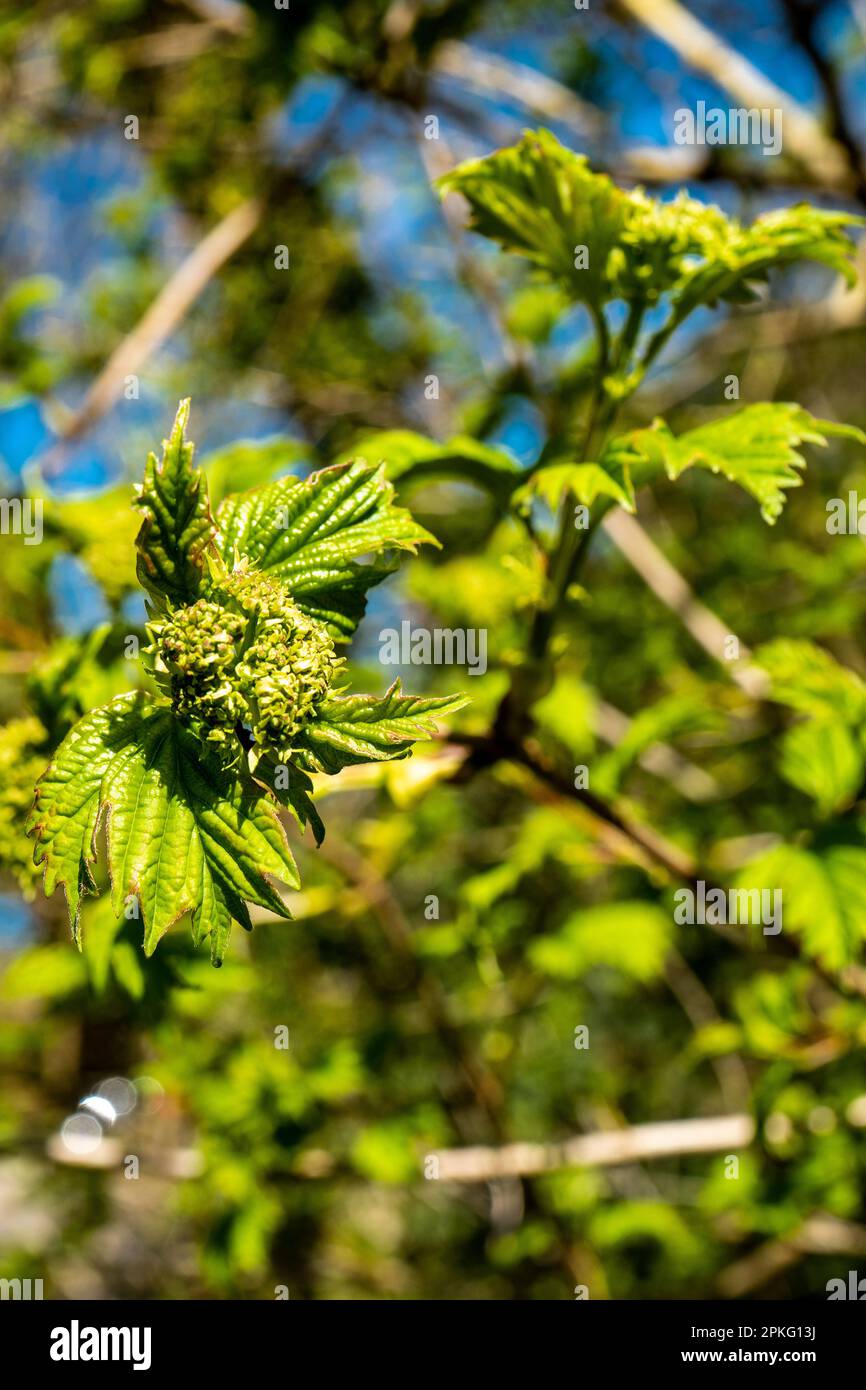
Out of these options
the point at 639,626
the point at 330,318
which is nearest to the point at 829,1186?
the point at 639,626

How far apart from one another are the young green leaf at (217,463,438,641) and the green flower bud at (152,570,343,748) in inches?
2.8

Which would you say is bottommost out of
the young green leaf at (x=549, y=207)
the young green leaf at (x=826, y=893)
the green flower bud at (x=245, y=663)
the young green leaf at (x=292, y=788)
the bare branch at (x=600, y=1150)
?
the bare branch at (x=600, y=1150)

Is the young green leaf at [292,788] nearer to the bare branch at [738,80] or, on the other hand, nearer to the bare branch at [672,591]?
the bare branch at [672,591]

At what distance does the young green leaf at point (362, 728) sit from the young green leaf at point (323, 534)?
5.1 inches

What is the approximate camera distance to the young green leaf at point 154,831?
1.01 meters

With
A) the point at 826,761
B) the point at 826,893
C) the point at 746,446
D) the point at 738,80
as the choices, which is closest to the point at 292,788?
the point at 746,446

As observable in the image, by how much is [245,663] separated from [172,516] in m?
0.18

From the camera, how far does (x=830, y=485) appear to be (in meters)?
4.39

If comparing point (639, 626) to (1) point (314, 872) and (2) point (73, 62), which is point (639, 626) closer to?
(1) point (314, 872)

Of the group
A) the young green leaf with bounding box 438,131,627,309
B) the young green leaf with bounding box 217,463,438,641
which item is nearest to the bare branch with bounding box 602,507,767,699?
the young green leaf with bounding box 438,131,627,309

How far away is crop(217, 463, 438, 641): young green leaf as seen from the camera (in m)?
1.11

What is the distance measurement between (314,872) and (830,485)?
10.4 ft

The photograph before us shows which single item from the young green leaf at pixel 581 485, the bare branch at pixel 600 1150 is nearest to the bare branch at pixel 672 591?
the bare branch at pixel 600 1150

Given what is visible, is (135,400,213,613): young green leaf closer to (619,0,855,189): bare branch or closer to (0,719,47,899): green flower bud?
(0,719,47,899): green flower bud
